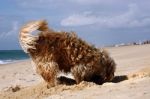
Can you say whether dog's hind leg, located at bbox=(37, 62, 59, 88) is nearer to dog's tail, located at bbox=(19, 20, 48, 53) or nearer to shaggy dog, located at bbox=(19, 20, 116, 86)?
shaggy dog, located at bbox=(19, 20, 116, 86)

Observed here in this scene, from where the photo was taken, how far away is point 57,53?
8195 millimetres

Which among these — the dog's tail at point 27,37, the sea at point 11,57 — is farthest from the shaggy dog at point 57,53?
the sea at point 11,57

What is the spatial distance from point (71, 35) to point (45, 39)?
50 centimetres

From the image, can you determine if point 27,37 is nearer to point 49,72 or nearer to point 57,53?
point 57,53

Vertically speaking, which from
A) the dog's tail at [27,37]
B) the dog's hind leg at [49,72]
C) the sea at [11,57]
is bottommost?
the sea at [11,57]

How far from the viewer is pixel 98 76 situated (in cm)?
859

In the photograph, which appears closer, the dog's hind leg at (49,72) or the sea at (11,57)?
the dog's hind leg at (49,72)

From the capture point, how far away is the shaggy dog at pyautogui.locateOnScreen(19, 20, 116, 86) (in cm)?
809

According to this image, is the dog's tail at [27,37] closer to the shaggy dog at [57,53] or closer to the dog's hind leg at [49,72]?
the shaggy dog at [57,53]

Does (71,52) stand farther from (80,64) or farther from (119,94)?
(119,94)

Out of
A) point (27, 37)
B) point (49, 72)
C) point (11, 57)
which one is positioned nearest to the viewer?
point (27, 37)

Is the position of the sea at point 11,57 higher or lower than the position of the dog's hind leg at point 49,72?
lower

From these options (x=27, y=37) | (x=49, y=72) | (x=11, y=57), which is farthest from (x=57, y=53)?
(x=11, y=57)

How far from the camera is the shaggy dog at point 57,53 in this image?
26.6 ft
